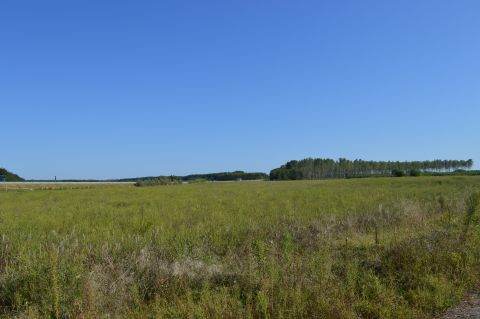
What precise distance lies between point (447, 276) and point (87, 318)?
626 centimetres

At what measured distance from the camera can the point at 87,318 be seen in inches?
217

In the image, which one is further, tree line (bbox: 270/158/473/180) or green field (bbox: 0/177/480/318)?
tree line (bbox: 270/158/473/180)

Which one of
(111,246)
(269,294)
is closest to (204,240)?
(111,246)

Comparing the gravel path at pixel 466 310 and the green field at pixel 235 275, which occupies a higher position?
the green field at pixel 235 275

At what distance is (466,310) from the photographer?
6160 millimetres

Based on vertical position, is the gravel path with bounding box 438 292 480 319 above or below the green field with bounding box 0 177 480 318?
below

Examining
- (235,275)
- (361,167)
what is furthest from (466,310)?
(361,167)

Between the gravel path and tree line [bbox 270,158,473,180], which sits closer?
the gravel path

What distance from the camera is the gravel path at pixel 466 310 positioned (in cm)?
595

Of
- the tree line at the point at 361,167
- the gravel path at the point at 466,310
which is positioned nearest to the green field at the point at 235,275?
the gravel path at the point at 466,310

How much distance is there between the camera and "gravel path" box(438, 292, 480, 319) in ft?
19.5

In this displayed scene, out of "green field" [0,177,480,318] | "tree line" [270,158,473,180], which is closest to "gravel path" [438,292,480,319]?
"green field" [0,177,480,318]

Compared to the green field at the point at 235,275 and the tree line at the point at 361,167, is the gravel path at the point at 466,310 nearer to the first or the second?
the green field at the point at 235,275

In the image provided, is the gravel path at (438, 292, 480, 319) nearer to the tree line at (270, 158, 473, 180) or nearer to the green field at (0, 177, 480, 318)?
the green field at (0, 177, 480, 318)
